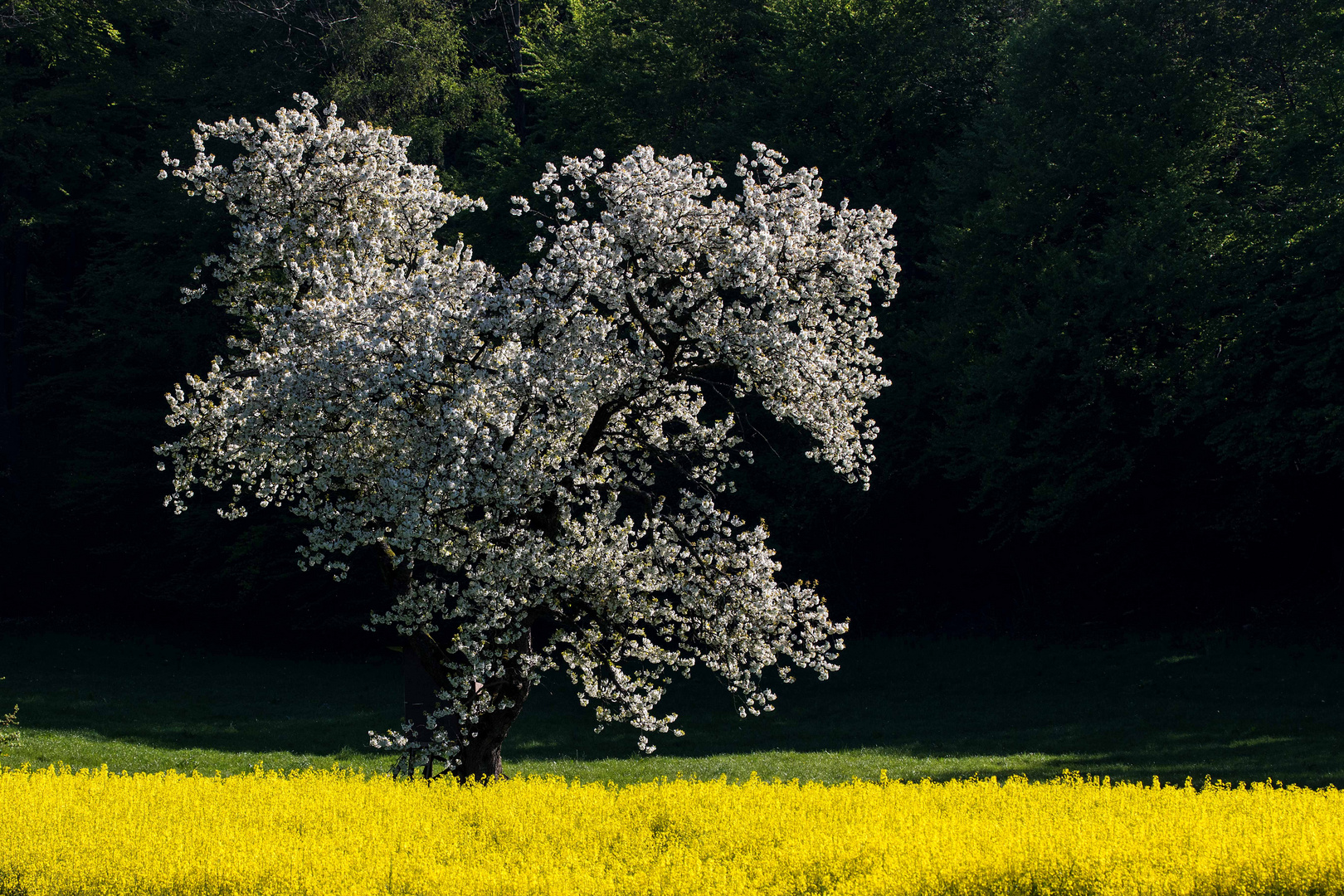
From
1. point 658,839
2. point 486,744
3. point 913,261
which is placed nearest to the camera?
point 658,839

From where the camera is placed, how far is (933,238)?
116 feet

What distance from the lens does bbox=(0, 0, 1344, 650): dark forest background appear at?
102 feet

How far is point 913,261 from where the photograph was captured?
39625 millimetres

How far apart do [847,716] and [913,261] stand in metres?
15.3

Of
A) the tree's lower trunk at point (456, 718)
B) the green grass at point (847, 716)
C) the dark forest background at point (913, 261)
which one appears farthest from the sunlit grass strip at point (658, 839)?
the dark forest background at point (913, 261)

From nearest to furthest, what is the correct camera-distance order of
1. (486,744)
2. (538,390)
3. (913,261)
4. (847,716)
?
(538,390)
(486,744)
(847,716)
(913,261)

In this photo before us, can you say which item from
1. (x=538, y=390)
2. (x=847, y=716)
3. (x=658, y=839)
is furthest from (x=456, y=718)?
(x=847, y=716)

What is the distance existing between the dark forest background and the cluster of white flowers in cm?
1797

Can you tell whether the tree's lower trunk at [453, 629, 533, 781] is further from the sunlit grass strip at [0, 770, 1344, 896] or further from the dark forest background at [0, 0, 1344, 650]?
the dark forest background at [0, 0, 1344, 650]

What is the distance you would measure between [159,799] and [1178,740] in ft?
63.8

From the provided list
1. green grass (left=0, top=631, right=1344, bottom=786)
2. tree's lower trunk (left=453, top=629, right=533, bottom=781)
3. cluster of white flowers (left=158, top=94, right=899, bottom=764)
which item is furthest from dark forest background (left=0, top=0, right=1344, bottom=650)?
tree's lower trunk (left=453, top=629, right=533, bottom=781)

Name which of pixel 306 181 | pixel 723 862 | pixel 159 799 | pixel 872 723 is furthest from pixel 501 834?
pixel 872 723

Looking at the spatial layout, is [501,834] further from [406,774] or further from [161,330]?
[161,330]

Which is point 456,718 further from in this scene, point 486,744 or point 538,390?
point 538,390
